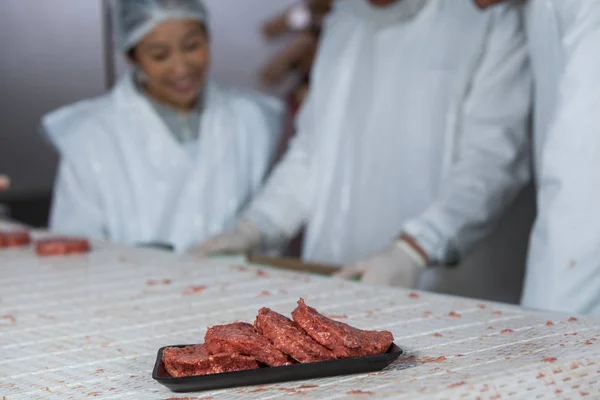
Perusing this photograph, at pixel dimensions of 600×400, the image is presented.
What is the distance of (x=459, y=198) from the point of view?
2141 mm

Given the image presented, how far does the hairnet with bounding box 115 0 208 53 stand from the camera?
2.86 meters

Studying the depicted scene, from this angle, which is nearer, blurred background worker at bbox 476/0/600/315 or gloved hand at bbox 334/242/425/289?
blurred background worker at bbox 476/0/600/315

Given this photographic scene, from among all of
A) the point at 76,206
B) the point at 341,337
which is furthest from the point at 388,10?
the point at 341,337

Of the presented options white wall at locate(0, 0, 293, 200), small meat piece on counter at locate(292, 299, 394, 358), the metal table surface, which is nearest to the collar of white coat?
the metal table surface

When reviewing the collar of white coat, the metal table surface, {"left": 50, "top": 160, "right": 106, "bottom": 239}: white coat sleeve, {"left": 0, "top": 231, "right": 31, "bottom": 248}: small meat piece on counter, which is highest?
the collar of white coat

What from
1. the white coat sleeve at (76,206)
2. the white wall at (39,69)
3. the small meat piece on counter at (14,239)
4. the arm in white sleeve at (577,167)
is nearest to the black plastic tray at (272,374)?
the arm in white sleeve at (577,167)

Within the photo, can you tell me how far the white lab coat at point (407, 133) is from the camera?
214cm

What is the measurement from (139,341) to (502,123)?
4.16 feet

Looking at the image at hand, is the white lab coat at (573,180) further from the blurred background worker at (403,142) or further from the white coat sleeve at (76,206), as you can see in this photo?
the white coat sleeve at (76,206)

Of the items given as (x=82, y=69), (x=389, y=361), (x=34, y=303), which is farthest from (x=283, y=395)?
(x=82, y=69)

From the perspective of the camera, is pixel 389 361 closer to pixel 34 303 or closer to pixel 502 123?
pixel 34 303

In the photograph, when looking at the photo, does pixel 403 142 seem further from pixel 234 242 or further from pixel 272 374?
pixel 272 374

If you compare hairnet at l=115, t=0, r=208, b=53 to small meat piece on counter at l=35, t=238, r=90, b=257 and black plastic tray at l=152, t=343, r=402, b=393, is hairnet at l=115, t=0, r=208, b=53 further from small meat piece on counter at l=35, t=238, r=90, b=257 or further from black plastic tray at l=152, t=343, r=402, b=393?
black plastic tray at l=152, t=343, r=402, b=393

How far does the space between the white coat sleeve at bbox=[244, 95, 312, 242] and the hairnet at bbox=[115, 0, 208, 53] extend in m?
0.56
